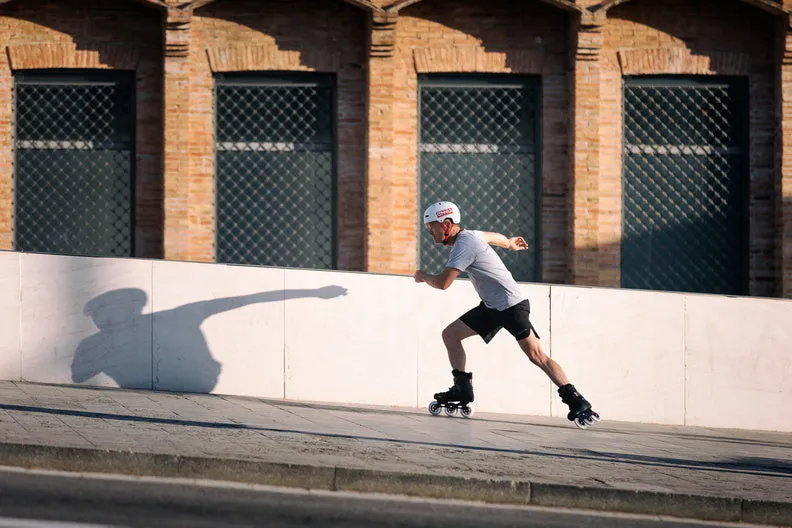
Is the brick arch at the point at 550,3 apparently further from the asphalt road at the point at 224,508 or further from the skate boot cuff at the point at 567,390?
the asphalt road at the point at 224,508

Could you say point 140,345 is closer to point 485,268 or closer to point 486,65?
point 485,268

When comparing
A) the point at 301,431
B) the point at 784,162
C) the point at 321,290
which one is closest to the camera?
the point at 301,431

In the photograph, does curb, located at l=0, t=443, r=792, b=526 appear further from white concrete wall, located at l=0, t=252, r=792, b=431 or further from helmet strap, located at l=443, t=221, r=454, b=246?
white concrete wall, located at l=0, t=252, r=792, b=431

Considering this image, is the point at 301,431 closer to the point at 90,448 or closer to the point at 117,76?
the point at 90,448

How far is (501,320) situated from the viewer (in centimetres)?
1076

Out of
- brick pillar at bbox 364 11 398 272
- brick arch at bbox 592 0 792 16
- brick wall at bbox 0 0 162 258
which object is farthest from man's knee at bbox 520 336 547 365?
brick wall at bbox 0 0 162 258

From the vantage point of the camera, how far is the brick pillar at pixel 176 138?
17.2 meters

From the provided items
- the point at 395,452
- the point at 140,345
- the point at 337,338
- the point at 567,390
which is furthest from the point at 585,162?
the point at 395,452

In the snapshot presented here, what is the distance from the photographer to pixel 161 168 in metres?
17.5

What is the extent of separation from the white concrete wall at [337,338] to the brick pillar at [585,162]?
448 cm

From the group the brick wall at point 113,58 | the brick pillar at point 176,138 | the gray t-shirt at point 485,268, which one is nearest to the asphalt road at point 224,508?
the gray t-shirt at point 485,268

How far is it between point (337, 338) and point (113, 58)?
721 cm

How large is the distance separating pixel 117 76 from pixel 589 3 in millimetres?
6718

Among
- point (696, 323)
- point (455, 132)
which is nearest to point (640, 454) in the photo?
point (696, 323)
